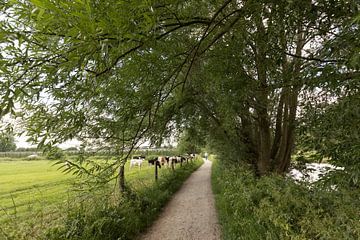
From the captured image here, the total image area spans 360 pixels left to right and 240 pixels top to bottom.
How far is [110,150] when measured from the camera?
295 centimetres

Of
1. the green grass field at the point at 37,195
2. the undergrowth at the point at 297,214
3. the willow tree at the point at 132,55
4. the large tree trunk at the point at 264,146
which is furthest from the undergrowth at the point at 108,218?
the large tree trunk at the point at 264,146

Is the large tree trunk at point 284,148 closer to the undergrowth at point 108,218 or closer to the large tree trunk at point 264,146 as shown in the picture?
the large tree trunk at point 264,146

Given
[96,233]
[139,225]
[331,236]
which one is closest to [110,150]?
[96,233]

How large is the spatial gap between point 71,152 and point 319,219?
3104mm

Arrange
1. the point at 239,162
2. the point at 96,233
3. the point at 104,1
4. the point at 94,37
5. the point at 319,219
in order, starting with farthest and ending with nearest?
the point at 239,162, the point at 96,233, the point at 319,219, the point at 104,1, the point at 94,37

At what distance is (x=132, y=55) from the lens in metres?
2.18

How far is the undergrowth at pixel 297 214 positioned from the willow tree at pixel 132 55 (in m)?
1.56

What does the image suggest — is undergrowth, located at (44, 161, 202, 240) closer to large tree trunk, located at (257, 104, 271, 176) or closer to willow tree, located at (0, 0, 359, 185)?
willow tree, located at (0, 0, 359, 185)

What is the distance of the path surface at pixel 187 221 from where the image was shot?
548cm

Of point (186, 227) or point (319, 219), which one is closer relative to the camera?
point (319, 219)

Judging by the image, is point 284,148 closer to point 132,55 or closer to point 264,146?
point 264,146

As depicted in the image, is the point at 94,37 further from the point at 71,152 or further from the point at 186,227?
the point at 186,227

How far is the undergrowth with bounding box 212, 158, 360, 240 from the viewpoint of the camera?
2.80 m

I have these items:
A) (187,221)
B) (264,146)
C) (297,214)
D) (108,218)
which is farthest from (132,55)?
(264,146)
